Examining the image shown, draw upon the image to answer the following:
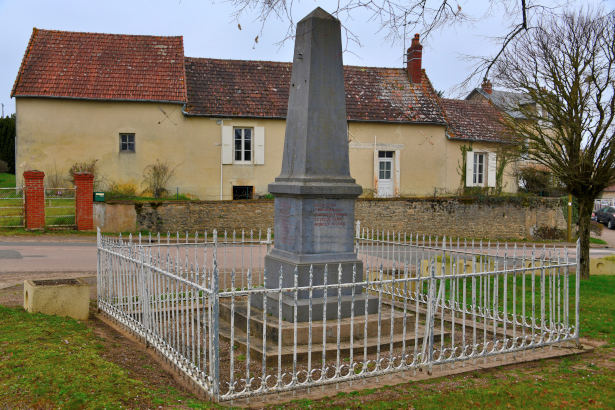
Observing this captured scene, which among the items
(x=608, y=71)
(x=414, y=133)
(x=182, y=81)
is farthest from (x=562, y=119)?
(x=182, y=81)

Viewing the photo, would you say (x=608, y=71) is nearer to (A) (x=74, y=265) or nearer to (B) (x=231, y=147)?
(A) (x=74, y=265)

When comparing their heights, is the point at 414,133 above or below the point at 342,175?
above

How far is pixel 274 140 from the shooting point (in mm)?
23375

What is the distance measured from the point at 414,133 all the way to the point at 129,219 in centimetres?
1319

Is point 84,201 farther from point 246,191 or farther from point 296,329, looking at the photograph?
point 296,329

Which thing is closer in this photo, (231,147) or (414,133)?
(231,147)

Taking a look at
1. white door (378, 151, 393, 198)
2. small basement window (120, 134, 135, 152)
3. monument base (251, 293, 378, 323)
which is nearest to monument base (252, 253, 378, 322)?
monument base (251, 293, 378, 323)

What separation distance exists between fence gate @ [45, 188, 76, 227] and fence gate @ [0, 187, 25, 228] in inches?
32.3

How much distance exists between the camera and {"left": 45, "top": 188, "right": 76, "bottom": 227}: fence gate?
1889 centimetres

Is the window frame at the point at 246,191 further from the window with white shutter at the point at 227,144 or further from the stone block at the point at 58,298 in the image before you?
the stone block at the point at 58,298

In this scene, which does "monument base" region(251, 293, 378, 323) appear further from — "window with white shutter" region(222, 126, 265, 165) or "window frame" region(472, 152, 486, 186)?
"window frame" region(472, 152, 486, 186)

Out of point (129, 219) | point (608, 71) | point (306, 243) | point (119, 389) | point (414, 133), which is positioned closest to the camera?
point (119, 389)

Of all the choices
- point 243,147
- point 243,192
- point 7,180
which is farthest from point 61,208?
point 7,180

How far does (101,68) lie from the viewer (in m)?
22.4
